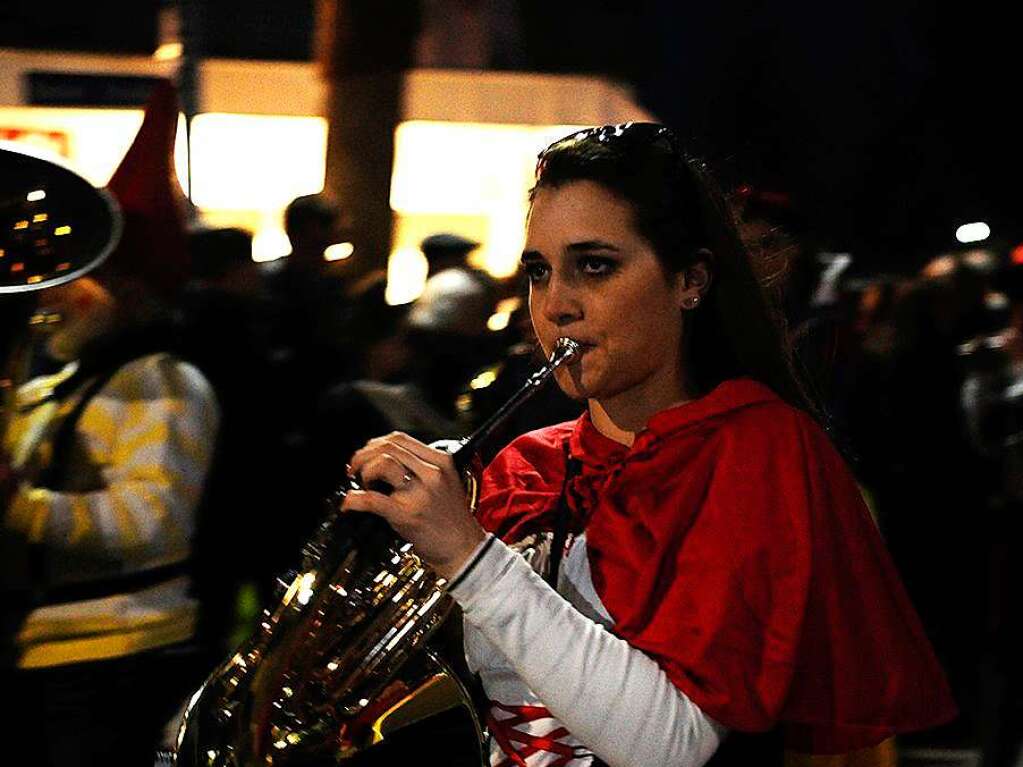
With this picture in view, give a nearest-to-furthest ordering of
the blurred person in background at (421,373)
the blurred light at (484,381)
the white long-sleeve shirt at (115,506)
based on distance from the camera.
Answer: the white long-sleeve shirt at (115,506), the blurred light at (484,381), the blurred person in background at (421,373)

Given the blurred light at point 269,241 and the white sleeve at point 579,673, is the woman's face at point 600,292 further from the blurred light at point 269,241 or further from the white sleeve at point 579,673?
the blurred light at point 269,241

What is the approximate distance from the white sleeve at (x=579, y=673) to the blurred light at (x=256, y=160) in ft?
29.5

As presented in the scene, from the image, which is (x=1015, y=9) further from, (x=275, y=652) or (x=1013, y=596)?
(x=275, y=652)

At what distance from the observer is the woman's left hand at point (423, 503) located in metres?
1.74

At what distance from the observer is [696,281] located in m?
1.99

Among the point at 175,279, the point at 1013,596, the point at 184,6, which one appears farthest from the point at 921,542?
the point at 184,6

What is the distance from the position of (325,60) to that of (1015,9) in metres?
10.8

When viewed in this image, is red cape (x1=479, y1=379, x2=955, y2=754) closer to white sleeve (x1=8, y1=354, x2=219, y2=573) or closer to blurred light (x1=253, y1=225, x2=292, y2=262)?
white sleeve (x1=8, y1=354, x2=219, y2=573)

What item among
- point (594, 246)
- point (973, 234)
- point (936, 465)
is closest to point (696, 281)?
point (594, 246)

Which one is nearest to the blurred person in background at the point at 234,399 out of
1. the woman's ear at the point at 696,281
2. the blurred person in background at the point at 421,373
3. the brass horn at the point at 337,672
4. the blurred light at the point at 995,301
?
the blurred person in background at the point at 421,373

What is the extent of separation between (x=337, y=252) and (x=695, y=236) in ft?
12.9

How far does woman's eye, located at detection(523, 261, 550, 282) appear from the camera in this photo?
6.48ft

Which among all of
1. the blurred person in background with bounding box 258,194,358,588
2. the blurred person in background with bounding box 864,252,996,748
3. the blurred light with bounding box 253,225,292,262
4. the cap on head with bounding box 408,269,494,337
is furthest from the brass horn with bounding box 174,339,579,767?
the blurred light with bounding box 253,225,292,262

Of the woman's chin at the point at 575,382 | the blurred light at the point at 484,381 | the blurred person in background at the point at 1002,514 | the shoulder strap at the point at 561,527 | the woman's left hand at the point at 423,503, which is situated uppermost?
the woman's chin at the point at 575,382
